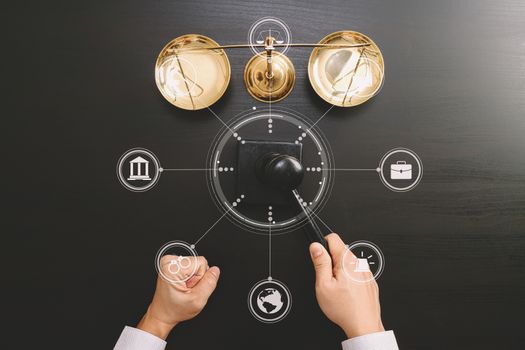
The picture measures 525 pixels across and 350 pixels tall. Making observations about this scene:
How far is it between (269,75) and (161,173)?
0.34 metres

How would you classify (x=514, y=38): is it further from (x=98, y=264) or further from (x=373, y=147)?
(x=98, y=264)

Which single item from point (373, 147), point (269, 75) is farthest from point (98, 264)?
point (373, 147)

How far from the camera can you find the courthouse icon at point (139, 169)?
94cm
